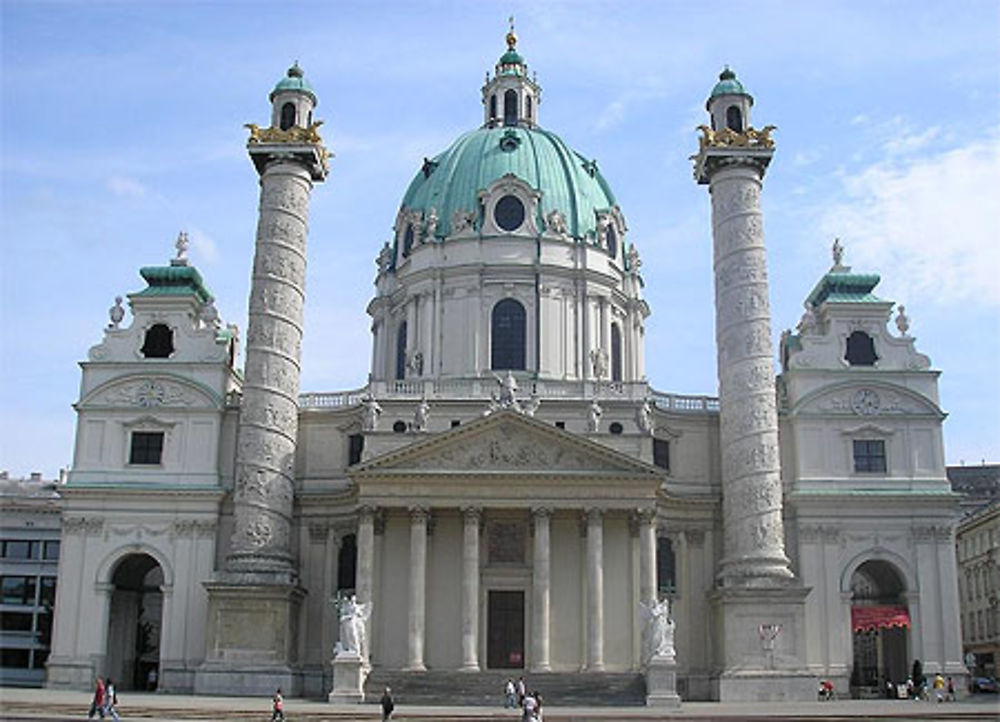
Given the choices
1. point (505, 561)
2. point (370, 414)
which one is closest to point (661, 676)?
point (505, 561)

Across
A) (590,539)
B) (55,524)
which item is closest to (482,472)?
(590,539)

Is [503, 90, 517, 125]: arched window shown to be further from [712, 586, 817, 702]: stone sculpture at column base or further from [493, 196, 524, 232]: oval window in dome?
[712, 586, 817, 702]: stone sculpture at column base

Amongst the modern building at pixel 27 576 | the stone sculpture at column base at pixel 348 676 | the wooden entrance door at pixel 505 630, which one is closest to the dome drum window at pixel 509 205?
the wooden entrance door at pixel 505 630

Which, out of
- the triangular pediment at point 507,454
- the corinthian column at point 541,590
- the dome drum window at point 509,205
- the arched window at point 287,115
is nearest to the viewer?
the corinthian column at point 541,590

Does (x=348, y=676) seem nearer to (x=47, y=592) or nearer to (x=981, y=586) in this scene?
(x=47, y=592)

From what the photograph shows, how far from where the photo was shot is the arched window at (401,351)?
5512 centimetres

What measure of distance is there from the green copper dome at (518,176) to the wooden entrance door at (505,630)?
18.7 m

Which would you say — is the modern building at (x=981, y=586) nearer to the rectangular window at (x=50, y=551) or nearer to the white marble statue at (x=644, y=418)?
the white marble statue at (x=644, y=418)

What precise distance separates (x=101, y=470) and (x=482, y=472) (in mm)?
15656

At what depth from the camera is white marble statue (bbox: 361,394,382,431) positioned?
46250 mm

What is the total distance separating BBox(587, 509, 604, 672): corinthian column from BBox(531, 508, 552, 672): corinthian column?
1507 millimetres

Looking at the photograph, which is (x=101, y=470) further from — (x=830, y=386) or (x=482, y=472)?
(x=830, y=386)

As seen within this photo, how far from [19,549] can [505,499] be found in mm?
33212

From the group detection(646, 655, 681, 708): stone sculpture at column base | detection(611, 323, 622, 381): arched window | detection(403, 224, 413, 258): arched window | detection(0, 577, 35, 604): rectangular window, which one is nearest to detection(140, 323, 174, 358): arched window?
detection(403, 224, 413, 258): arched window
